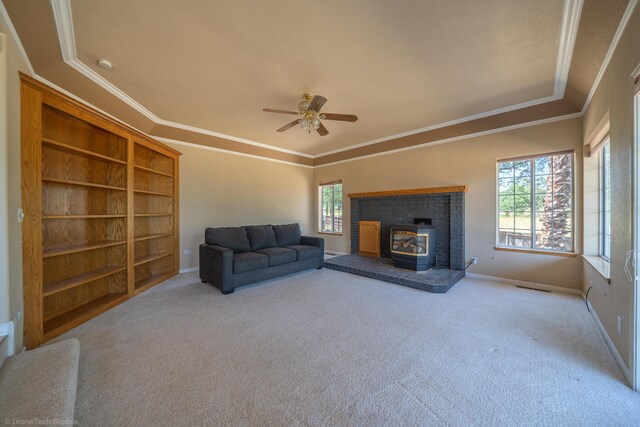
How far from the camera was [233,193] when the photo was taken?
18.3ft

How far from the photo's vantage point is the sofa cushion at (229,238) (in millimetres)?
4188

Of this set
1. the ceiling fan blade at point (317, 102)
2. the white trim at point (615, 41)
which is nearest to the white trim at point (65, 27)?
the ceiling fan blade at point (317, 102)

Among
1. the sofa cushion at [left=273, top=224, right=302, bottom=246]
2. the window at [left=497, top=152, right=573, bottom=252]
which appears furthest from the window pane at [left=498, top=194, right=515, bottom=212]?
the sofa cushion at [left=273, top=224, right=302, bottom=246]

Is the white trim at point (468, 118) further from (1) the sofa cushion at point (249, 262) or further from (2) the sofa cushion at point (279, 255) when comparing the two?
(1) the sofa cushion at point (249, 262)

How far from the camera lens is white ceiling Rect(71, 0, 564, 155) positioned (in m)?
1.96

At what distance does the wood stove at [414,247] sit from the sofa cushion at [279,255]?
2021mm

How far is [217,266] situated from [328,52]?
3255mm

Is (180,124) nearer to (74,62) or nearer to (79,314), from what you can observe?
(74,62)

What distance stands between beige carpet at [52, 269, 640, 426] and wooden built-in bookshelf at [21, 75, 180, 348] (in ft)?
1.39

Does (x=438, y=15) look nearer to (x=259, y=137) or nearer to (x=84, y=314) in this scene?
(x=259, y=137)

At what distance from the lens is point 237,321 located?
268 centimetres

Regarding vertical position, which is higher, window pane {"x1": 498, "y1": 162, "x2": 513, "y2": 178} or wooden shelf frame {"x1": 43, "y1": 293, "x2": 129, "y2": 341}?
window pane {"x1": 498, "y1": 162, "x2": 513, "y2": 178}

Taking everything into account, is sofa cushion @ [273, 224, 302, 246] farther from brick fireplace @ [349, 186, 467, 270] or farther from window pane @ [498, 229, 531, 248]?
window pane @ [498, 229, 531, 248]

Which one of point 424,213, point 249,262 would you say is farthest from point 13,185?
point 424,213
